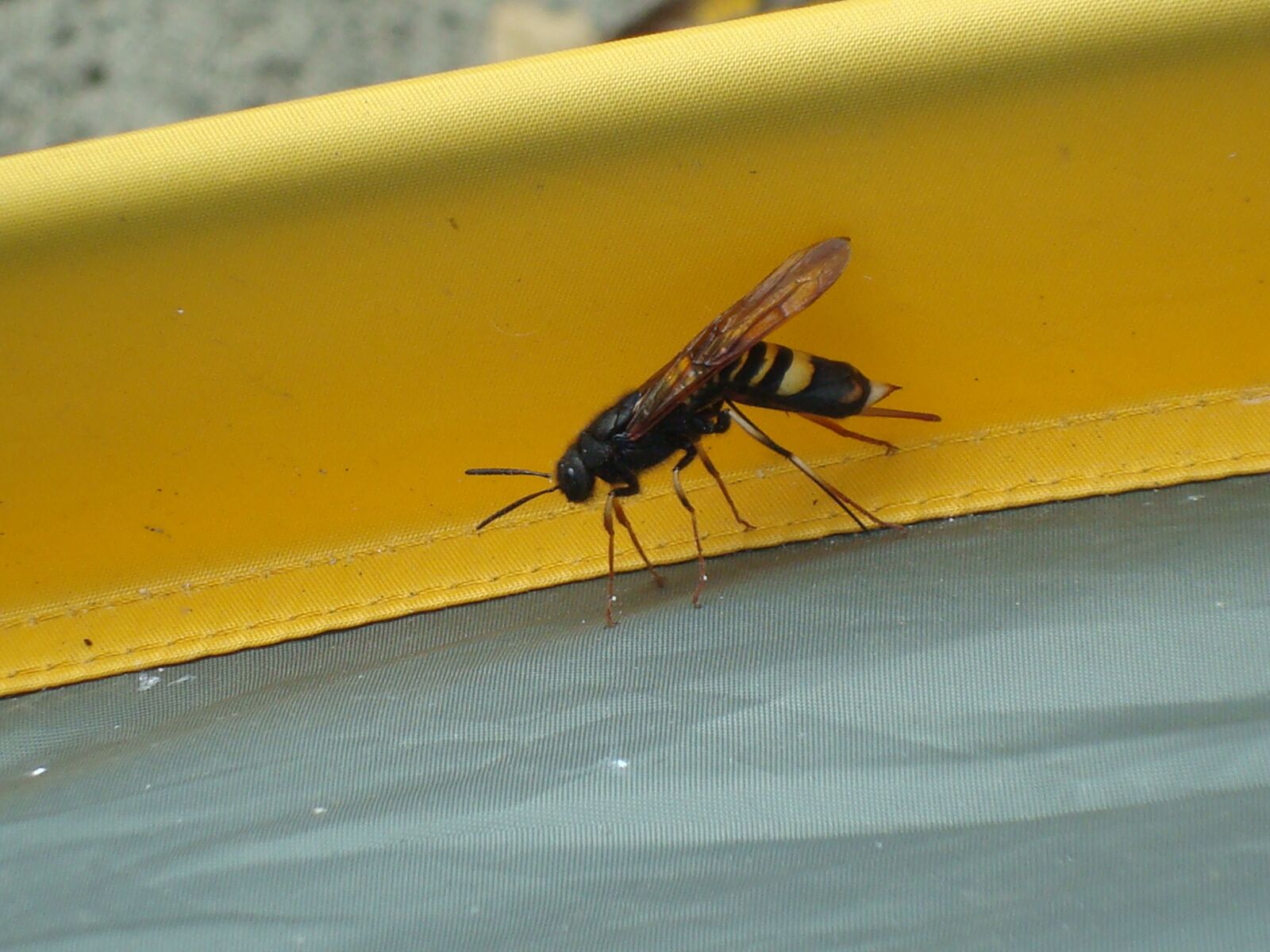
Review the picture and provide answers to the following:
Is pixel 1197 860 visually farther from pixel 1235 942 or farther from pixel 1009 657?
pixel 1009 657

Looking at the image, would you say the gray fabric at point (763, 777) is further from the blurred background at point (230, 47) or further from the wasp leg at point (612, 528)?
the blurred background at point (230, 47)

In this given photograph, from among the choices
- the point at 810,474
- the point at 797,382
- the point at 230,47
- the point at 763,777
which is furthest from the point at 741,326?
the point at 230,47

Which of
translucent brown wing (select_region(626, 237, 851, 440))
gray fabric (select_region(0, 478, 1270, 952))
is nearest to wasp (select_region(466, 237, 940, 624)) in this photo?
translucent brown wing (select_region(626, 237, 851, 440))

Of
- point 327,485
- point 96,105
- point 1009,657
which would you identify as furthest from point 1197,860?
point 96,105

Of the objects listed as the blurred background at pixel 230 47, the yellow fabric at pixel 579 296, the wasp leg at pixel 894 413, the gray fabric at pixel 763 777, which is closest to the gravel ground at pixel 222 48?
the blurred background at pixel 230 47

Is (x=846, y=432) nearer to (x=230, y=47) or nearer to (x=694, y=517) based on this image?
(x=694, y=517)

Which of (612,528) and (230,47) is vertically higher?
(230,47)
